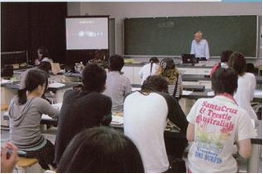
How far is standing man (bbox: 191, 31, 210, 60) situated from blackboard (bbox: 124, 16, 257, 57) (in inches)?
14.3

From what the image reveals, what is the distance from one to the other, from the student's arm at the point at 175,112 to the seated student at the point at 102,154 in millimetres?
1684

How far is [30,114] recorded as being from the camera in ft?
10.1

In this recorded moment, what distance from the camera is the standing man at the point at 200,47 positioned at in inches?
358

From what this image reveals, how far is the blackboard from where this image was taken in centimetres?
914

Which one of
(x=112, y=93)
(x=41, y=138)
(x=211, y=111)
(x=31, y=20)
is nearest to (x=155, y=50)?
(x=31, y=20)

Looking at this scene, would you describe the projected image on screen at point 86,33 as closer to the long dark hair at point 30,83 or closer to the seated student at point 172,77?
the seated student at point 172,77

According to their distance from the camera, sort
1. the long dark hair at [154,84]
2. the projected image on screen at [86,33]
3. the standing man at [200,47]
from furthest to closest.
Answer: the projected image on screen at [86,33]
the standing man at [200,47]
the long dark hair at [154,84]

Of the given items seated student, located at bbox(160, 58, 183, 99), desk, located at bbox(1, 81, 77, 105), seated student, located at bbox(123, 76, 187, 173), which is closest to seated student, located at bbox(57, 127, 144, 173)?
seated student, located at bbox(123, 76, 187, 173)

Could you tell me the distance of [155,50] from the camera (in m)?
10.0

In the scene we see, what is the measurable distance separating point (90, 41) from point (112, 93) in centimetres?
606

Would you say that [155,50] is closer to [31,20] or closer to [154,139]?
[31,20]

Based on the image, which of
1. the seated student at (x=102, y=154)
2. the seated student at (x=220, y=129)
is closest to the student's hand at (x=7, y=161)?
the seated student at (x=102, y=154)

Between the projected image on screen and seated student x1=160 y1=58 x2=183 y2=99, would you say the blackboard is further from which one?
seated student x1=160 y1=58 x2=183 y2=99

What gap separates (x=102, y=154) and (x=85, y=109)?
5.49 ft
